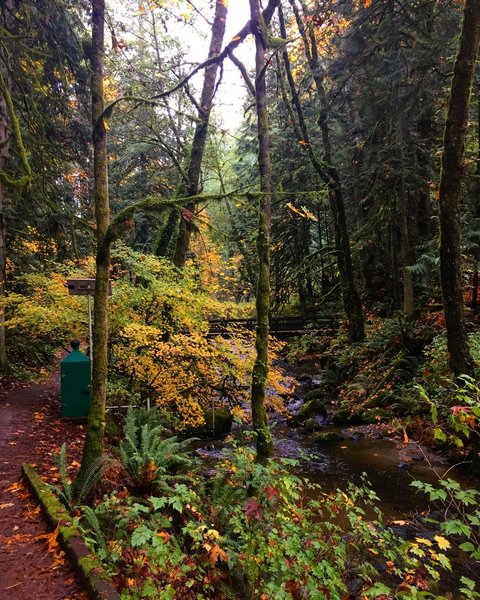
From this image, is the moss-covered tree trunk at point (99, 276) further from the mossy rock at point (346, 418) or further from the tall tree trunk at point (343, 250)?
the tall tree trunk at point (343, 250)

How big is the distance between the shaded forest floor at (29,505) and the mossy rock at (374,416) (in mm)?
7267

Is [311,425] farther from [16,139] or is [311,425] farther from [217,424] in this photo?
[16,139]

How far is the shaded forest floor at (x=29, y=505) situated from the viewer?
3.39 metres

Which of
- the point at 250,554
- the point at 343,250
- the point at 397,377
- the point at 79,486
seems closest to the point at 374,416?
the point at 397,377

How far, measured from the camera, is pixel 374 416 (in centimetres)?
1081

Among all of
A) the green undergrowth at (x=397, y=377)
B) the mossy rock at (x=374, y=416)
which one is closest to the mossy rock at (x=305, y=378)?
the green undergrowth at (x=397, y=377)

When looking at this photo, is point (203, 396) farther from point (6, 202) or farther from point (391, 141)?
point (391, 141)

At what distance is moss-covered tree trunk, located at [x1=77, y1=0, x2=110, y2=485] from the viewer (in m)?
5.10

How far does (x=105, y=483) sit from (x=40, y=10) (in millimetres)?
9493

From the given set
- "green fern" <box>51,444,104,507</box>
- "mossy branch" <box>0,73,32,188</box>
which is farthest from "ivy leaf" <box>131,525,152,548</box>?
"mossy branch" <box>0,73,32,188</box>

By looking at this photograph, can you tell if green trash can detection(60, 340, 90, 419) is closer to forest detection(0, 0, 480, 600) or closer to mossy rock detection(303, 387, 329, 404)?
forest detection(0, 0, 480, 600)

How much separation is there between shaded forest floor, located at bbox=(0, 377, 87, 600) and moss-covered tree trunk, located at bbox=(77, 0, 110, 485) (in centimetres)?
77

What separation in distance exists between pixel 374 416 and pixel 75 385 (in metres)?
7.61

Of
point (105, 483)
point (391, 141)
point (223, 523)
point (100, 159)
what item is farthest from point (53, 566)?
point (391, 141)
